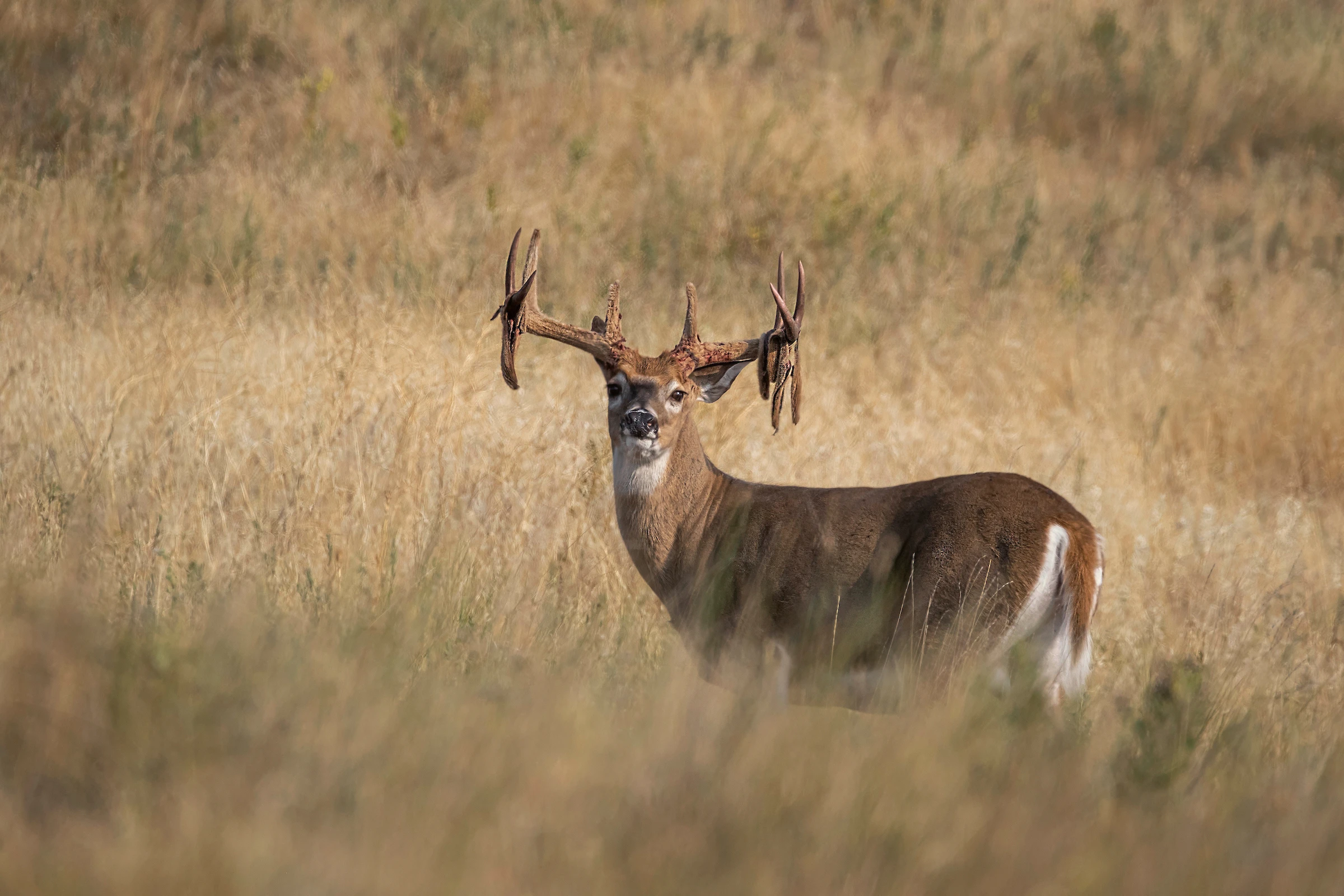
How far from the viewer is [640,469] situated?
5.64 metres

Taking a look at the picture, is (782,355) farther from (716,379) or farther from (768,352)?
(716,379)

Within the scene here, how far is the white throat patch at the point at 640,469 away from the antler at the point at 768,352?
421 mm

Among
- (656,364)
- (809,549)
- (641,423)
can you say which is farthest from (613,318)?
(809,549)

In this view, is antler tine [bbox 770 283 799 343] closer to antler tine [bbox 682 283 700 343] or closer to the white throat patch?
antler tine [bbox 682 283 700 343]

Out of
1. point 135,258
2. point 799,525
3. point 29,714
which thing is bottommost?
point 29,714

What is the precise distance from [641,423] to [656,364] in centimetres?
37

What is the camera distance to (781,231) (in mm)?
12227

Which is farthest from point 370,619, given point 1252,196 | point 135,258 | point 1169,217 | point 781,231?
point 1252,196

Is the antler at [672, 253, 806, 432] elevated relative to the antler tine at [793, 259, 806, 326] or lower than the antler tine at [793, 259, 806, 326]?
lower

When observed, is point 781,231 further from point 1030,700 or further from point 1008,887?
point 1008,887

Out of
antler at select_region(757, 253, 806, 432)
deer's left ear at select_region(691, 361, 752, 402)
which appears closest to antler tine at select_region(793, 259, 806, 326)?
antler at select_region(757, 253, 806, 432)

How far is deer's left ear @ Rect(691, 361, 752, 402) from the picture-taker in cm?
588

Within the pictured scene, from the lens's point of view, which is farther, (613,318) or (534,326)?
(613,318)

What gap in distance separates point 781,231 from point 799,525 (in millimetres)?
7102
